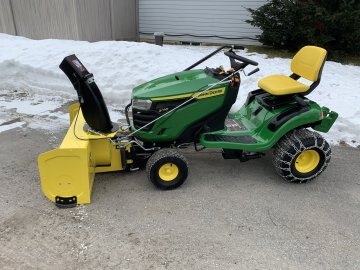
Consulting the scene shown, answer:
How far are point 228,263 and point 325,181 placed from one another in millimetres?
1639

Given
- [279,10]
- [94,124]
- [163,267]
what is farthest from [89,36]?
[163,267]

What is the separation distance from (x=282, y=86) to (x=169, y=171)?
139 centimetres

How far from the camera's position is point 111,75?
5938 millimetres

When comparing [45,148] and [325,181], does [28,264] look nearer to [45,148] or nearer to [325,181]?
[45,148]

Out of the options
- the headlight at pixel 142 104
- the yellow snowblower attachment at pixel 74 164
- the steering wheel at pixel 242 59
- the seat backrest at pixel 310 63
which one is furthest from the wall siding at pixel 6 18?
the seat backrest at pixel 310 63

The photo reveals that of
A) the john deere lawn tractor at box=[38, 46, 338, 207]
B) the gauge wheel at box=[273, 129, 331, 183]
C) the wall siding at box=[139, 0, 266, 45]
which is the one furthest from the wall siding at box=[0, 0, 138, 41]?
the gauge wheel at box=[273, 129, 331, 183]

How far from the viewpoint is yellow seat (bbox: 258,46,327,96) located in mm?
3350

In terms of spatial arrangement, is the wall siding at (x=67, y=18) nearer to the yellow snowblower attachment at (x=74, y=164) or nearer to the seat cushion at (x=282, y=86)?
the yellow snowblower attachment at (x=74, y=164)

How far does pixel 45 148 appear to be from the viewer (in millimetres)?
4023

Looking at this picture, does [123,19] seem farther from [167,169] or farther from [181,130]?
[167,169]

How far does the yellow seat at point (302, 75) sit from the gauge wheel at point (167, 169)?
1.14 meters

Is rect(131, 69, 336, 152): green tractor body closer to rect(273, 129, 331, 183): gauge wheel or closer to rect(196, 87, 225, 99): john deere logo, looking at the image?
rect(196, 87, 225, 99): john deere logo

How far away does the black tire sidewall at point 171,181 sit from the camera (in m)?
3.10

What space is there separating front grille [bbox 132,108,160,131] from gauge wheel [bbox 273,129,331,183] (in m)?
1.25
